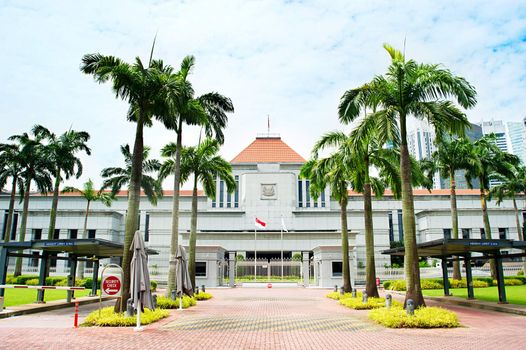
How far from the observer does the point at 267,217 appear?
183 feet

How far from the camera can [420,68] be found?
53.3 feet

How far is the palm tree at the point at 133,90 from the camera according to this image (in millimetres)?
15773

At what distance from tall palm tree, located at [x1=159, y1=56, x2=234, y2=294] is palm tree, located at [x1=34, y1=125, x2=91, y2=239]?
1840 cm

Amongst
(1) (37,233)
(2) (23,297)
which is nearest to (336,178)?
(2) (23,297)

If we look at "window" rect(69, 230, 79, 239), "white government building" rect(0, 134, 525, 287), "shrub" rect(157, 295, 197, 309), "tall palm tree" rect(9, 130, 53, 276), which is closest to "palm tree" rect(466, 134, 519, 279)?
"white government building" rect(0, 134, 525, 287)

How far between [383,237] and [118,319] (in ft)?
143

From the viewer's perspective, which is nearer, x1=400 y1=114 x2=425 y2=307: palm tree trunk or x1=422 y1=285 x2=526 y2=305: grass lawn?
x1=400 y1=114 x2=425 y2=307: palm tree trunk

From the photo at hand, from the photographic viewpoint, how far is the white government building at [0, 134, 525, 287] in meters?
50.2

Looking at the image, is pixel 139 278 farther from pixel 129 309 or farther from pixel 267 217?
pixel 267 217

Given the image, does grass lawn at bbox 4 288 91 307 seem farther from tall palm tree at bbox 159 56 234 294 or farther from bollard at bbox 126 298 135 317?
bollard at bbox 126 298 135 317

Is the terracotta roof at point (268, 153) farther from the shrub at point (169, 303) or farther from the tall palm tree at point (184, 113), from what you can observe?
the shrub at point (169, 303)

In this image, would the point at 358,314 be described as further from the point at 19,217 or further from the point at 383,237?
the point at 19,217

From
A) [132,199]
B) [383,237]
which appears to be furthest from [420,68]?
[383,237]

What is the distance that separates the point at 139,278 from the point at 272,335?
15.7ft
